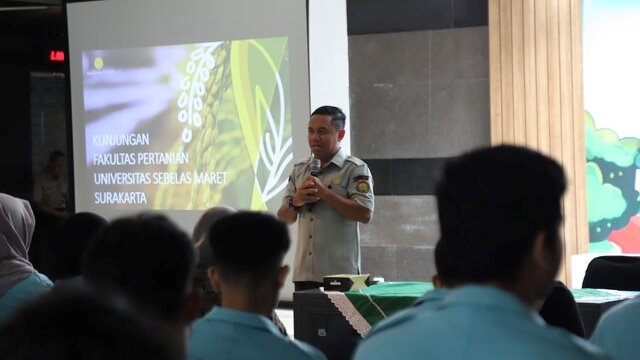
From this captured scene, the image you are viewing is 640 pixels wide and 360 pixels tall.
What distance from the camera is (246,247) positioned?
2.16 meters

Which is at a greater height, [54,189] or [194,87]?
[194,87]

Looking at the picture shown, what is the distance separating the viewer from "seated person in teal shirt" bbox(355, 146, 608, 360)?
1268 mm

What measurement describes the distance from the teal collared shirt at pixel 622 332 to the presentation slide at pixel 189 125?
5270mm

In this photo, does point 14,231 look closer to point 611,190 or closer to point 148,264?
point 148,264

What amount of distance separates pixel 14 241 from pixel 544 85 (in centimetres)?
479

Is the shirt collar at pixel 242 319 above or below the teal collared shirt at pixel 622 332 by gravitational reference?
above

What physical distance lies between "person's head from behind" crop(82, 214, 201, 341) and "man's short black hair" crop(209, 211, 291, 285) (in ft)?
1.60

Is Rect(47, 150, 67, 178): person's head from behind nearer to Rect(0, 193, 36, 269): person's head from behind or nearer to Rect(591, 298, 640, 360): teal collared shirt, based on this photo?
Rect(0, 193, 36, 269): person's head from behind

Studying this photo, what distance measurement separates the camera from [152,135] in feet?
25.4

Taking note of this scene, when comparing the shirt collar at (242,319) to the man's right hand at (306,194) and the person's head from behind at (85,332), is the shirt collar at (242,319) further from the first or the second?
the man's right hand at (306,194)

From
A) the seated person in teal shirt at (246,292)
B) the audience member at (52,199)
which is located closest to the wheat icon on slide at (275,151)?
the audience member at (52,199)

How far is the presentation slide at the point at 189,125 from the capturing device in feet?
23.7

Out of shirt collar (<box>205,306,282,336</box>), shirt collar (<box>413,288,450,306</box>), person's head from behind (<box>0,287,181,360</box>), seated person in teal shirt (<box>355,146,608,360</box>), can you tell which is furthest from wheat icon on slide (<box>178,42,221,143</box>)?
person's head from behind (<box>0,287,181,360</box>)

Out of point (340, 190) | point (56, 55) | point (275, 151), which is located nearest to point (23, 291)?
point (340, 190)
